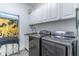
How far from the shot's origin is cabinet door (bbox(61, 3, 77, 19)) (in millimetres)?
1300

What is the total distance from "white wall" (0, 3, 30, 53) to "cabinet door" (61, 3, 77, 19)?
39cm

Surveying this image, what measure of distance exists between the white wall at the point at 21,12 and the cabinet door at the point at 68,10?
0.39 meters

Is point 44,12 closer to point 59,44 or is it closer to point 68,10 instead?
point 68,10

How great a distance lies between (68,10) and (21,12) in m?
0.52

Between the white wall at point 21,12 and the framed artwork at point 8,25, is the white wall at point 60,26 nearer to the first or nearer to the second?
the white wall at point 21,12

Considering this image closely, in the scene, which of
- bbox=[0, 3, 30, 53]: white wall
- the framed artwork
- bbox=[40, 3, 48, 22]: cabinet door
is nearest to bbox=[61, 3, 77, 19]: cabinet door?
bbox=[40, 3, 48, 22]: cabinet door

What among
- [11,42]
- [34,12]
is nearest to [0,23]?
[11,42]

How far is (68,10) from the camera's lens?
131 centimetres

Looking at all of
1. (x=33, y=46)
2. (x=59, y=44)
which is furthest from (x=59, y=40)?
(x=33, y=46)

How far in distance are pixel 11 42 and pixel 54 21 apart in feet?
1.80

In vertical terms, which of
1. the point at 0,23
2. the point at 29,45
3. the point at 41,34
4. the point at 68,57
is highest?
the point at 0,23

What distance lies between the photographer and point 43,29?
1.40m

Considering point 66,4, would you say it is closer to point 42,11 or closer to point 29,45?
point 42,11

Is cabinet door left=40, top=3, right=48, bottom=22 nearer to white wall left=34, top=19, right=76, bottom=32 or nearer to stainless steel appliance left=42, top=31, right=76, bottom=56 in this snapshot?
white wall left=34, top=19, right=76, bottom=32
